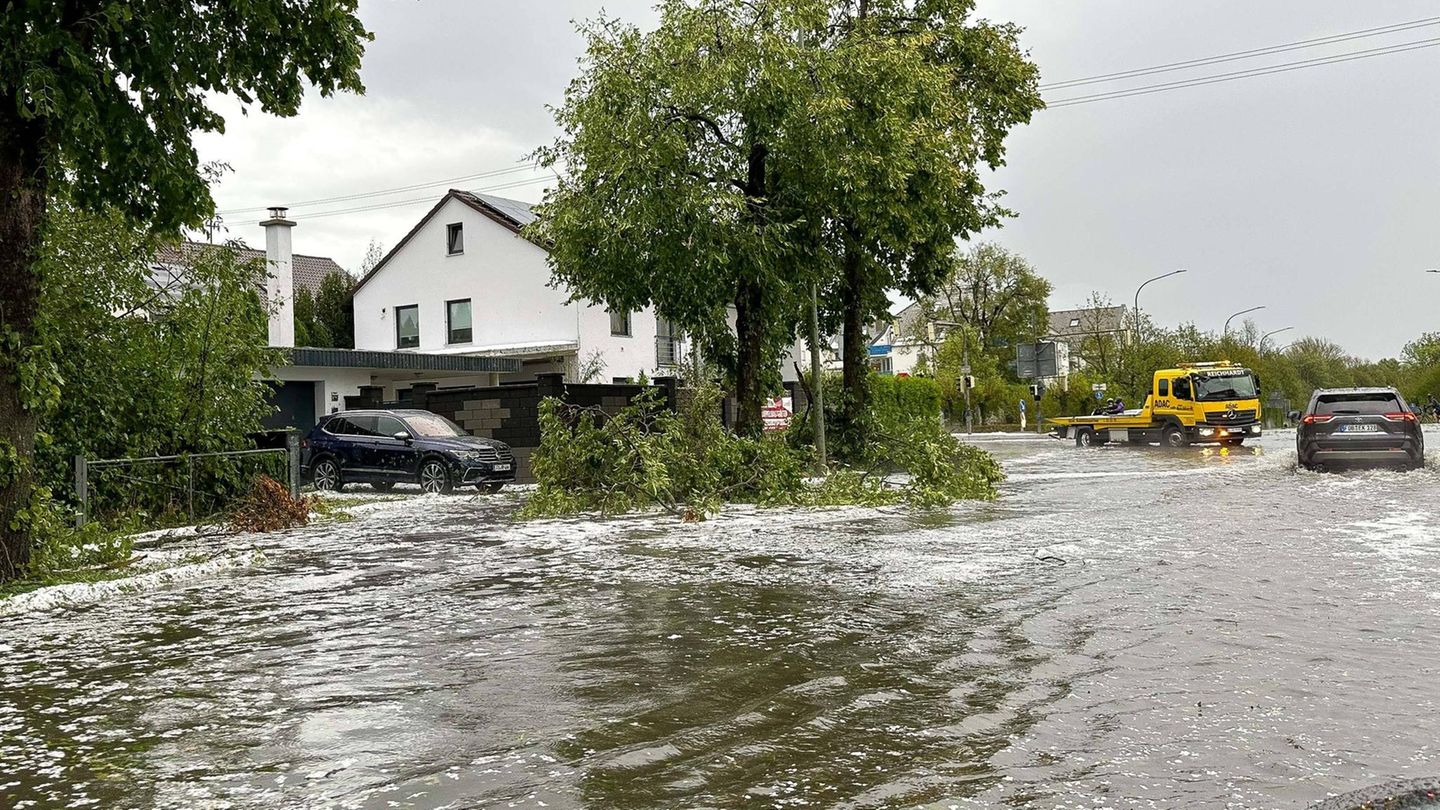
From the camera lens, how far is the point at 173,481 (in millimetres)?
15945

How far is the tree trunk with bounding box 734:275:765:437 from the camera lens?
2173 centimetres

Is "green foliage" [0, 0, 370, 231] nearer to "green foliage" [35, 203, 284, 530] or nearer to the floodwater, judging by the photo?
"green foliage" [35, 203, 284, 530]

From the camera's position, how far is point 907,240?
23562mm

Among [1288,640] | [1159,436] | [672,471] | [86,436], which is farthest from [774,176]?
[1159,436]

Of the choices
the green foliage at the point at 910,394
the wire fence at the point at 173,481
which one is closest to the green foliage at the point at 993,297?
the green foliage at the point at 910,394

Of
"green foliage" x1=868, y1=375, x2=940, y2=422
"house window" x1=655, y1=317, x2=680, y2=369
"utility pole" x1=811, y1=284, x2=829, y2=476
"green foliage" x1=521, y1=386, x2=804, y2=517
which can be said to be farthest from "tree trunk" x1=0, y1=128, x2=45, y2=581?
"green foliage" x1=868, y1=375, x2=940, y2=422

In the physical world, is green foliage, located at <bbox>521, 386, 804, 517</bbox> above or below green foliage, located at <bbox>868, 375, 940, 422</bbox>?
below

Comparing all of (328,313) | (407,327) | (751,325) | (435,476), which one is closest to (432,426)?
(435,476)

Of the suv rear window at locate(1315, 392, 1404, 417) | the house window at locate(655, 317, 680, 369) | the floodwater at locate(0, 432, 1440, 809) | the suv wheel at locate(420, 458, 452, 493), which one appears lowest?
the floodwater at locate(0, 432, 1440, 809)

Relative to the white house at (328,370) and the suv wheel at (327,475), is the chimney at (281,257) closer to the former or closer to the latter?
the white house at (328,370)

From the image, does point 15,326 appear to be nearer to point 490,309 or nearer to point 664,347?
point 490,309

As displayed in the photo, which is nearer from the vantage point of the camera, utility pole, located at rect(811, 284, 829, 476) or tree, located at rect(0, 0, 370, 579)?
tree, located at rect(0, 0, 370, 579)

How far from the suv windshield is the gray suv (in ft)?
58.8

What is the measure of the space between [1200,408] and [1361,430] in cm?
1453
